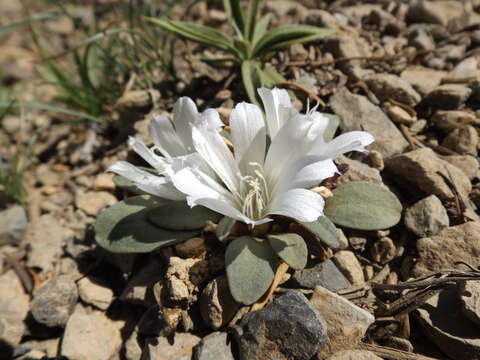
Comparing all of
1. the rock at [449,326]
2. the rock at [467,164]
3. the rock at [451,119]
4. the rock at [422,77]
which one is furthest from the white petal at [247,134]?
the rock at [422,77]

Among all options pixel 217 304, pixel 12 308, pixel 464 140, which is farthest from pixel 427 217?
pixel 12 308

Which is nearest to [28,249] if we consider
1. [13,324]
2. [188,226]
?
[13,324]

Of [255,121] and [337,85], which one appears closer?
[255,121]

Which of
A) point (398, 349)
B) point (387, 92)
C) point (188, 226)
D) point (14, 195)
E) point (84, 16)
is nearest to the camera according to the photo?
point (398, 349)

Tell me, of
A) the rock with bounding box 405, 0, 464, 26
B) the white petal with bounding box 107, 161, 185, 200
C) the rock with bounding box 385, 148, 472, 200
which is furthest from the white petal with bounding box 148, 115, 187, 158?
the rock with bounding box 405, 0, 464, 26

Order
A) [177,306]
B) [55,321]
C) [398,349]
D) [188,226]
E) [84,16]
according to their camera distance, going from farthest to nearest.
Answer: [84,16] → [55,321] → [188,226] → [177,306] → [398,349]

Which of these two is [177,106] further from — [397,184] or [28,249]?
[28,249]

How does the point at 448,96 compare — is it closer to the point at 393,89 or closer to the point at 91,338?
the point at 393,89

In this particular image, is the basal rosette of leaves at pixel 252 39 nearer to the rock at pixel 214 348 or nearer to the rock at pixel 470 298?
the rock at pixel 214 348

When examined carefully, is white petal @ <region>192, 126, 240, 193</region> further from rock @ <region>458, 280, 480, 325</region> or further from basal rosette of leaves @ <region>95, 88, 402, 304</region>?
rock @ <region>458, 280, 480, 325</region>
